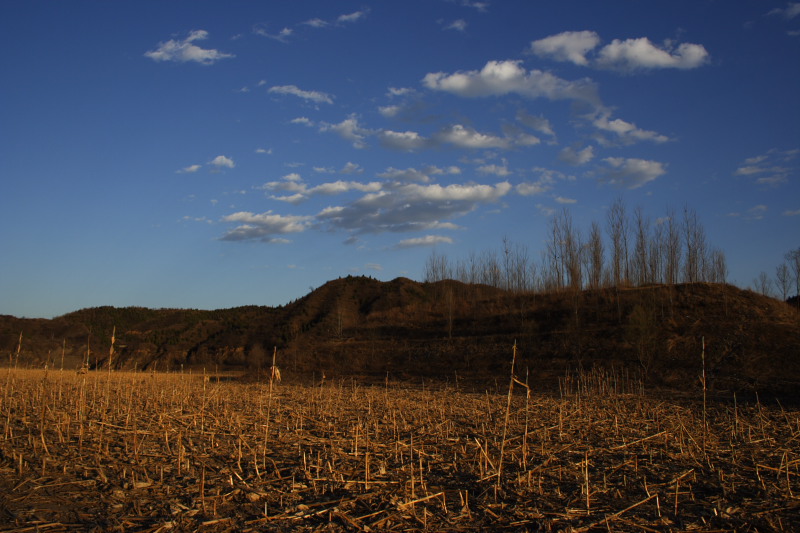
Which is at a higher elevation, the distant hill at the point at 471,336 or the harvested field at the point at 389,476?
the distant hill at the point at 471,336

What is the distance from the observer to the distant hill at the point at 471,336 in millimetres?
26281

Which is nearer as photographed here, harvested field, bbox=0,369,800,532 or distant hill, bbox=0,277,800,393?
harvested field, bbox=0,369,800,532

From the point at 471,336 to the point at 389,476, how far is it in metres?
30.4

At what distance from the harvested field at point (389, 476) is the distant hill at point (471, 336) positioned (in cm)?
776

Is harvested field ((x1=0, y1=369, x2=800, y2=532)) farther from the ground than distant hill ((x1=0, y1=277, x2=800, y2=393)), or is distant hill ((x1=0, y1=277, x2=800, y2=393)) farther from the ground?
distant hill ((x1=0, y1=277, x2=800, y2=393))

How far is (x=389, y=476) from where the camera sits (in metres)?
6.41

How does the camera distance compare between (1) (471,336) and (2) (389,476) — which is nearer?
(2) (389,476)

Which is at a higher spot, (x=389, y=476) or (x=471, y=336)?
(x=471, y=336)

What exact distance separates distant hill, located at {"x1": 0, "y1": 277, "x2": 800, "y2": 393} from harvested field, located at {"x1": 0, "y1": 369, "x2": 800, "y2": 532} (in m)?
7.76

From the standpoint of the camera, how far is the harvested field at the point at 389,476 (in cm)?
502

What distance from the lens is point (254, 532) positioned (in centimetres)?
468

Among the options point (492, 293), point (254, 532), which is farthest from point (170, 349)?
point (254, 532)

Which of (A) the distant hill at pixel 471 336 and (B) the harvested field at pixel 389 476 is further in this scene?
(A) the distant hill at pixel 471 336

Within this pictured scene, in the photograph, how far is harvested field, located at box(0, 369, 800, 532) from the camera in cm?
502
